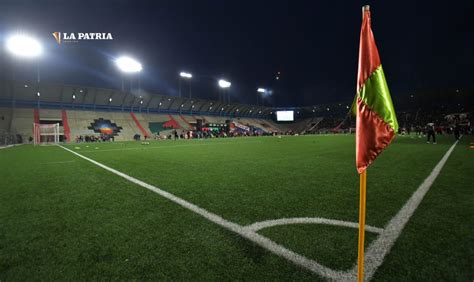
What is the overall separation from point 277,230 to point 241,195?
5.08 ft

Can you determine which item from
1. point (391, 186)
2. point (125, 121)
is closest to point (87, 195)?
point (391, 186)

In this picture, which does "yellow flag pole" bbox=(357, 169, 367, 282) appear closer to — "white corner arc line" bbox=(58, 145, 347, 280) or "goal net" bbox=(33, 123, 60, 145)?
"white corner arc line" bbox=(58, 145, 347, 280)

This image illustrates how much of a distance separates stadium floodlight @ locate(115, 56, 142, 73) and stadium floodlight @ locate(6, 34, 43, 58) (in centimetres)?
1279

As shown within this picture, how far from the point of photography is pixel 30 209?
3.55 m

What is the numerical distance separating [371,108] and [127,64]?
2069 inches

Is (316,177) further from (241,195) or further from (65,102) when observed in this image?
(65,102)

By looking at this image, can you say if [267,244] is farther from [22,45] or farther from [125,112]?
[125,112]

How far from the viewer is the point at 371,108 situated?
185cm

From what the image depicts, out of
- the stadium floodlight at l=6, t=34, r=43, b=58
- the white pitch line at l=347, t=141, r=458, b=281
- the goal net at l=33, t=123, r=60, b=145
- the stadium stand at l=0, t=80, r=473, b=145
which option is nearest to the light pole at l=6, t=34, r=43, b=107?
the stadium floodlight at l=6, t=34, r=43, b=58

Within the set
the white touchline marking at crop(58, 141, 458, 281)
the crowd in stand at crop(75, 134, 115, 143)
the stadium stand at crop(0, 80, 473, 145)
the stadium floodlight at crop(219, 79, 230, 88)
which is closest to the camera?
the white touchline marking at crop(58, 141, 458, 281)

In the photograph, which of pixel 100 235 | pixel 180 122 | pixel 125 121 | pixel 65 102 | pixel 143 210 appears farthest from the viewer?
pixel 180 122

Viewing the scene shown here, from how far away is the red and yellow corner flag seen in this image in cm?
183

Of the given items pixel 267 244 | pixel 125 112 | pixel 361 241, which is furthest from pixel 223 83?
pixel 361 241

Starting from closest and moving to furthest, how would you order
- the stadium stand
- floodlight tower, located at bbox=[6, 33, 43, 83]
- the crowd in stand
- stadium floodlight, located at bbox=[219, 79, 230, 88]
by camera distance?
floodlight tower, located at bbox=[6, 33, 43, 83] < the crowd in stand < the stadium stand < stadium floodlight, located at bbox=[219, 79, 230, 88]
